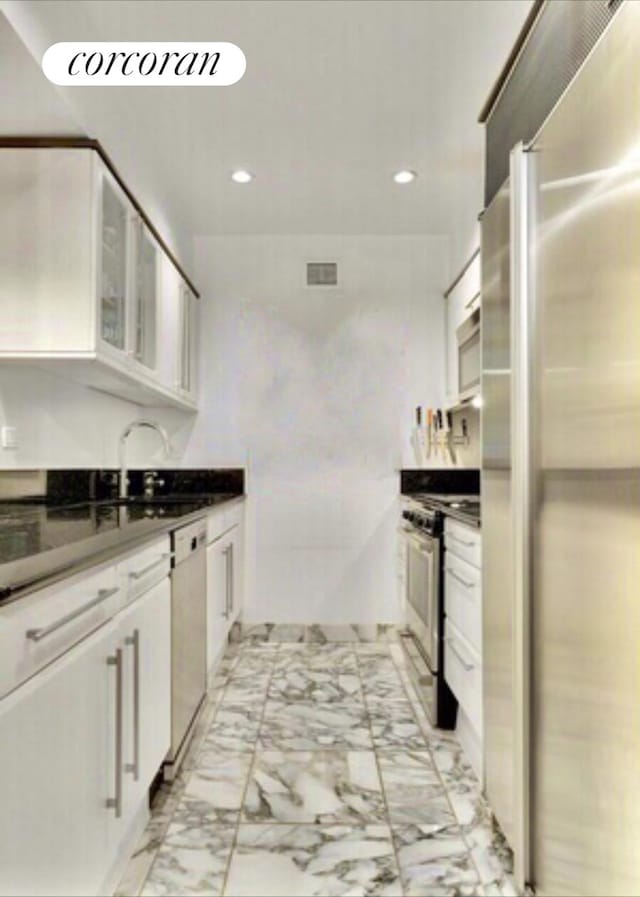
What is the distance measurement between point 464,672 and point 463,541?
0.47 meters

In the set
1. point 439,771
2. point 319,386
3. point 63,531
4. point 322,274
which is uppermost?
point 322,274


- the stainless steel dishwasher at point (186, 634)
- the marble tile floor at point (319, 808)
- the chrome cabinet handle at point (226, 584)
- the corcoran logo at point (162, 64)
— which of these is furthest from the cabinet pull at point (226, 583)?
the corcoran logo at point (162, 64)

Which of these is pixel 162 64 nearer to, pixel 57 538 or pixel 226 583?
pixel 57 538

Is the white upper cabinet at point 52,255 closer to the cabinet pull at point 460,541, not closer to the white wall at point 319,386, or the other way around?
the cabinet pull at point 460,541

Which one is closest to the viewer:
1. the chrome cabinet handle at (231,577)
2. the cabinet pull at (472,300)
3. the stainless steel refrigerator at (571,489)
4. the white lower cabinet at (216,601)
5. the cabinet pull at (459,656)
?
the stainless steel refrigerator at (571,489)

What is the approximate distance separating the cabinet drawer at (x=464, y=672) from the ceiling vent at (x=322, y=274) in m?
2.40

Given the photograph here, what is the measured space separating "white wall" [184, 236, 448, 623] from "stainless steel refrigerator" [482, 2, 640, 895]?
7.21 feet

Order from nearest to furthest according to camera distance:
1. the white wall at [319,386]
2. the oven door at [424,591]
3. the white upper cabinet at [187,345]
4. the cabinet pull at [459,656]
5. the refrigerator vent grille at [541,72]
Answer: the refrigerator vent grille at [541,72] < the cabinet pull at [459,656] < the oven door at [424,591] < the white upper cabinet at [187,345] < the white wall at [319,386]

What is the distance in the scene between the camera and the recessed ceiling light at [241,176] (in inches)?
123

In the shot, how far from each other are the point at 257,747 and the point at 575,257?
2068 millimetres

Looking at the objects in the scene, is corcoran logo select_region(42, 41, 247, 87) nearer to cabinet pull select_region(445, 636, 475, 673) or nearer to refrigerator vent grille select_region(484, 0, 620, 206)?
refrigerator vent grille select_region(484, 0, 620, 206)

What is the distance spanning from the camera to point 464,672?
2191 millimetres

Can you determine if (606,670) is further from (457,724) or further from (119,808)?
(457,724)

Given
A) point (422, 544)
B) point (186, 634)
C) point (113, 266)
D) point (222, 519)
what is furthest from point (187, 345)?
point (186, 634)
